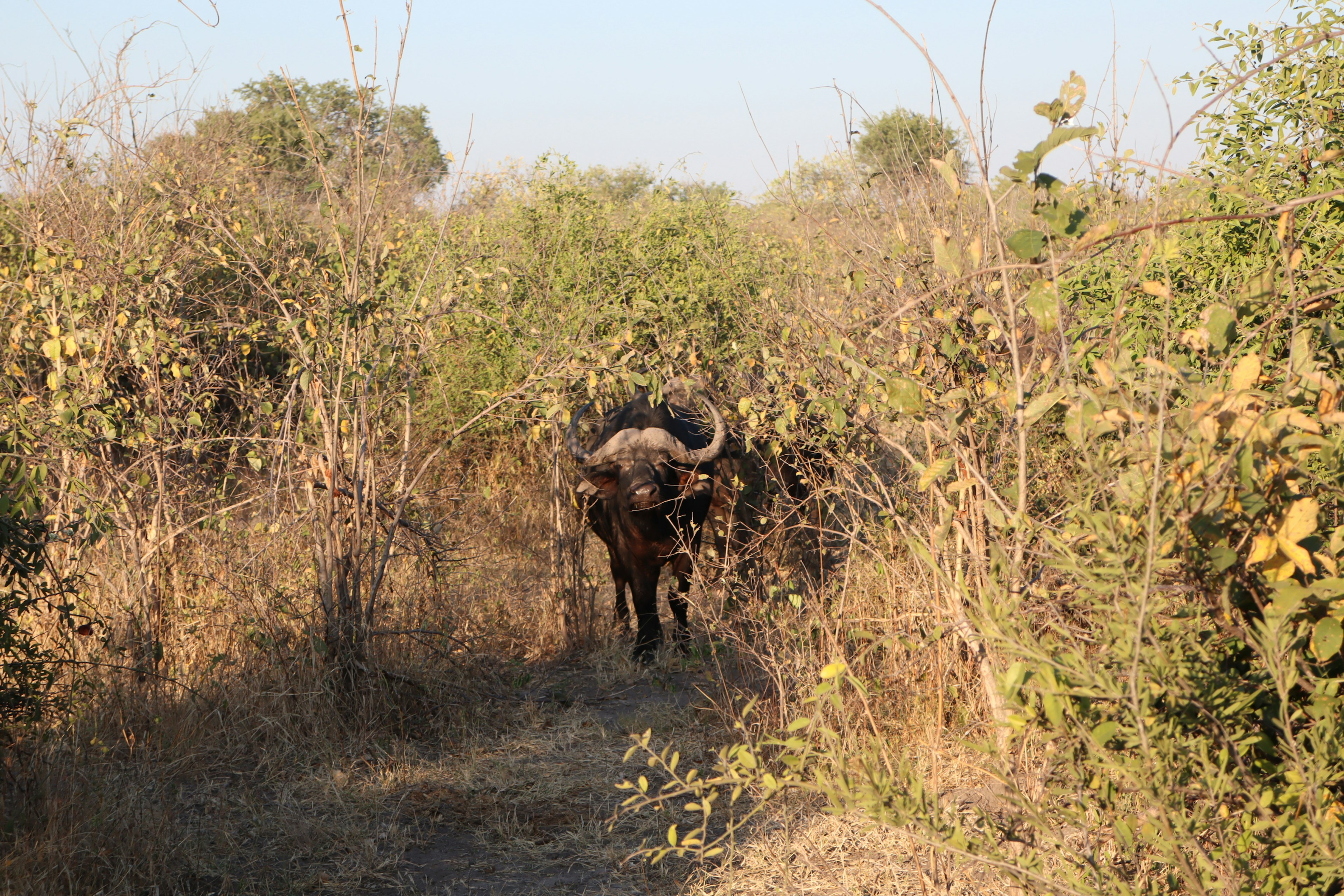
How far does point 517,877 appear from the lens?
3873 millimetres

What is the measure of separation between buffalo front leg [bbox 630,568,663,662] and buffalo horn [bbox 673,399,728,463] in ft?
2.36

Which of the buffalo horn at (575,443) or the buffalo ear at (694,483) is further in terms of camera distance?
the buffalo horn at (575,443)

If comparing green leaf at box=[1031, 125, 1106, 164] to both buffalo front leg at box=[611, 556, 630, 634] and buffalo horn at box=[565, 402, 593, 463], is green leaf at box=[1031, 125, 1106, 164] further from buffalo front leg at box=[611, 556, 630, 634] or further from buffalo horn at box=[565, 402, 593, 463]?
buffalo front leg at box=[611, 556, 630, 634]

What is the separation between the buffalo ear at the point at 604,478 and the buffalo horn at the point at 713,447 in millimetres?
410

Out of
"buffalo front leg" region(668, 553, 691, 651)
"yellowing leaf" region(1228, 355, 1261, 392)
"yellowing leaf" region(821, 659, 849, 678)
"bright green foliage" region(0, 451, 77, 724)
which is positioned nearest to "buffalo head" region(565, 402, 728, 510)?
"buffalo front leg" region(668, 553, 691, 651)

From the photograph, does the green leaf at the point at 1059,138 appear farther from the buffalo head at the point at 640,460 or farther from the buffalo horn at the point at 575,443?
the buffalo horn at the point at 575,443

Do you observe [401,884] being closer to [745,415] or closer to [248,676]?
[248,676]

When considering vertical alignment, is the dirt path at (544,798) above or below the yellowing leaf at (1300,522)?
below

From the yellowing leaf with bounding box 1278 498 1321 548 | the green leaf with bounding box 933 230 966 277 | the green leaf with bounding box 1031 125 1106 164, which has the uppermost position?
the green leaf with bounding box 1031 125 1106 164

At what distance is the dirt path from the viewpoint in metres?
3.83

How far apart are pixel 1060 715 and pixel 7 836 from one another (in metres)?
3.36

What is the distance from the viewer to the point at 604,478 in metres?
6.96

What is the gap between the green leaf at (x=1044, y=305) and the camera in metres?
2.19

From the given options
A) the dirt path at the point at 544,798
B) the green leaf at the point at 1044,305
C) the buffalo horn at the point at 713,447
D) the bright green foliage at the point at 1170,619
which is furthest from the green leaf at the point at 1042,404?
the buffalo horn at the point at 713,447
